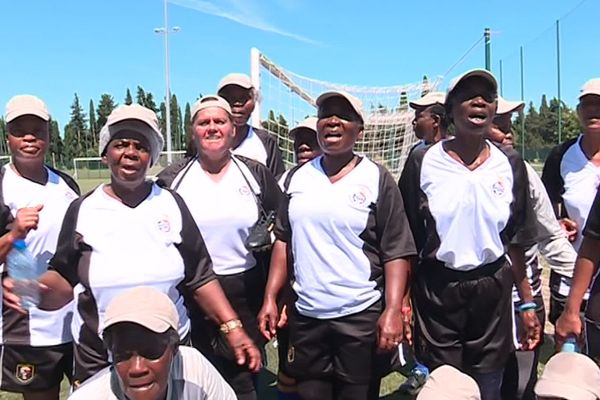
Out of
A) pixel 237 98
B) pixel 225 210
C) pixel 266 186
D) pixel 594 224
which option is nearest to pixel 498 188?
pixel 594 224

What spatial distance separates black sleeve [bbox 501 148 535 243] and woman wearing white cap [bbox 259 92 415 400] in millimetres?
548

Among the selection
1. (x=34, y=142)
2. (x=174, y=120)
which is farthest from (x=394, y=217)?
(x=174, y=120)

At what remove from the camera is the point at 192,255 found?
332 centimetres

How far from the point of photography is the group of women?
3205 mm

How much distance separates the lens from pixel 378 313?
11.9 ft

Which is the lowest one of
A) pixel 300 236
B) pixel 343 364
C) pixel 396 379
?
pixel 396 379

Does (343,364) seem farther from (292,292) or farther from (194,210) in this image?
(194,210)

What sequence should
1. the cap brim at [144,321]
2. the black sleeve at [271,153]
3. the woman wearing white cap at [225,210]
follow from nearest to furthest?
1. the cap brim at [144,321]
2. the woman wearing white cap at [225,210]
3. the black sleeve at [271,153]

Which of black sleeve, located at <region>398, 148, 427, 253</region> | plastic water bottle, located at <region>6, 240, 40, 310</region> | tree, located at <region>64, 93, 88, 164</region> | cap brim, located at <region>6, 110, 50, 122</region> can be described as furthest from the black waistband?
tree, located at <region>64, 93, 88, 164</region>

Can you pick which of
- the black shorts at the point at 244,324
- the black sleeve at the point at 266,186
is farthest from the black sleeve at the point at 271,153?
the black shorts at the point at 244,324

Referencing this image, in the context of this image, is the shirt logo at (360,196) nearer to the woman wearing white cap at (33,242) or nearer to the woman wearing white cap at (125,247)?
the woman wearing white cap at (125,247)

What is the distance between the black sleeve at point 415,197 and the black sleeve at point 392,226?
3.5 inches

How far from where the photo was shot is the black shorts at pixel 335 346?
359 cm

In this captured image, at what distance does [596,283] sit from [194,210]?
7.25ft
